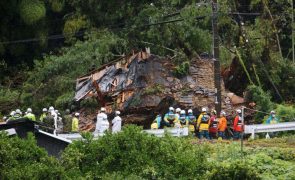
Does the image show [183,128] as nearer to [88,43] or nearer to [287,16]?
[88,43]

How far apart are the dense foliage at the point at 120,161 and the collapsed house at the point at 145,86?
16.9 m

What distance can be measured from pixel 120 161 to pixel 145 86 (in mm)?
18483

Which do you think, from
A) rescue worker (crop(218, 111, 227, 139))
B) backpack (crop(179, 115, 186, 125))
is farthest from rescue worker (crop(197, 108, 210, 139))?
backpack (crop(179, 115, 186, 125))

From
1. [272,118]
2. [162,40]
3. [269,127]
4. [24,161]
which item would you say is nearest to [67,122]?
[162,40]

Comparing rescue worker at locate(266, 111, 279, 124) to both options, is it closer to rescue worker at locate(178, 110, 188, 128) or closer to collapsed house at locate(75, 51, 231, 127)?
rescue worker at locate(178, 110, 188, 128)

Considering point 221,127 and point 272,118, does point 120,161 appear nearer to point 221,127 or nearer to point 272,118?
point 221,127

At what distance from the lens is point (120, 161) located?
1606cm

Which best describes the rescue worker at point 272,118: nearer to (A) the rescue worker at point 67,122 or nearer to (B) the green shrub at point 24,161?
(A) the rescue worker at point 67,122

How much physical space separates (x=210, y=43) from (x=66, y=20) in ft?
31.9

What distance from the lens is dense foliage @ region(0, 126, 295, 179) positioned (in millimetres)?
15328

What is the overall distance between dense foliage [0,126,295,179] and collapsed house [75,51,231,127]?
16.9m

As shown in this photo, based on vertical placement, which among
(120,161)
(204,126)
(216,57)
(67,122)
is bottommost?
(67,122)

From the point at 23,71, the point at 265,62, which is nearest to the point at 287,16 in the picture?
the point at 265,62

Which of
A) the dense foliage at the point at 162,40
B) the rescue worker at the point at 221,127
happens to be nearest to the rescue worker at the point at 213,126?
the rescue worker at the point at 221,127
